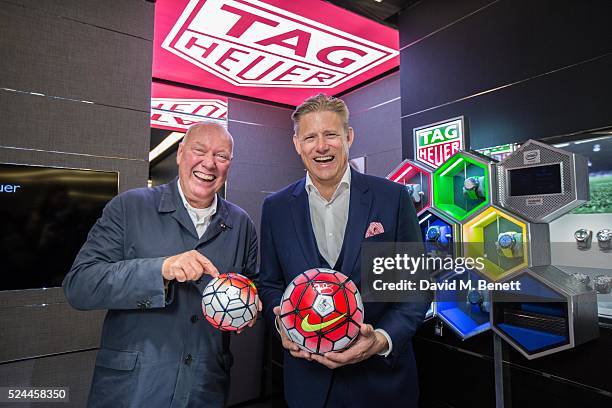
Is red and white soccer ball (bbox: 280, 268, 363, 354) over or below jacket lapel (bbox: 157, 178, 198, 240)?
below

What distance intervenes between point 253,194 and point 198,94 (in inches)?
57.4

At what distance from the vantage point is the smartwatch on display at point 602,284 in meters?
1.92

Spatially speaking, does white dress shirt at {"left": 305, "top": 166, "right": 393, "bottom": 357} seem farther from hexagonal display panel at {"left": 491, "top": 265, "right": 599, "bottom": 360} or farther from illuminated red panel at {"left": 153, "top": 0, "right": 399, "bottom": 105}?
illuminated red panel at {"left": 153, "top": 0, "right": 399, "bottom": 105}

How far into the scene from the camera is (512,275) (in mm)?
2127

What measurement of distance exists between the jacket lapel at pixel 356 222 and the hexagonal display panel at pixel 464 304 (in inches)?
49.8

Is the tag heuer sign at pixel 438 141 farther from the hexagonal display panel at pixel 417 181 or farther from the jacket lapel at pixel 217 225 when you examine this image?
the jacket lapel at pixel 217 225

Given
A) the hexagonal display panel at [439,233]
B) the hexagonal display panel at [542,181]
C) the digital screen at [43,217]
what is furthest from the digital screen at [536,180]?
the digital screen at [43,217]

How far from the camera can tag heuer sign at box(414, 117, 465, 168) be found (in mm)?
2672

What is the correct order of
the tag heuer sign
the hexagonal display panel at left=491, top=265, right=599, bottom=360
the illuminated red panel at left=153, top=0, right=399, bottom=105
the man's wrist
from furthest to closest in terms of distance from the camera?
the illuminated red panel at left=153, top=0, right=399, bottom=105 → the tag heuer sign → the hexagonal display panel at left=491, top=265, right=599, bottom=360 → the man's wrist

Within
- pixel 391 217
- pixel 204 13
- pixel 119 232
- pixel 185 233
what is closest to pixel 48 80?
pixel 204 13

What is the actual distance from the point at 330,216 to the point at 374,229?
0.20 meters

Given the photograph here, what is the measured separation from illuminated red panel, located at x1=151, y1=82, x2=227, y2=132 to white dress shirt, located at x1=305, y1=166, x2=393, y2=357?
11.6 feet

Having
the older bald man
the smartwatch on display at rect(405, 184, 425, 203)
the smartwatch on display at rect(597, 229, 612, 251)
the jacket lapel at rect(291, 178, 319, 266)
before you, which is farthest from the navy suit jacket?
the smartwatch on display at rect(405, 184, 425, 203)

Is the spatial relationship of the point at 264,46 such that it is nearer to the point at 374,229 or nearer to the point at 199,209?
the point at 199,209
